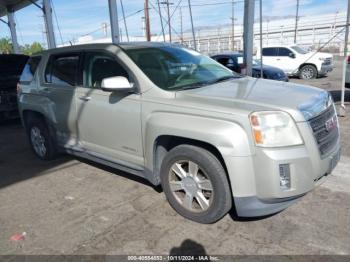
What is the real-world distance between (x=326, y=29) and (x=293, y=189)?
4309cm

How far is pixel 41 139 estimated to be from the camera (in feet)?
18.6

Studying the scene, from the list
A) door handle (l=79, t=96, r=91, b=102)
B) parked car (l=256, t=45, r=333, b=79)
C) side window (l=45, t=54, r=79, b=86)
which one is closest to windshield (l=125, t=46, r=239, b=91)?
door handle (l=79, t=96, r=91, b=102)

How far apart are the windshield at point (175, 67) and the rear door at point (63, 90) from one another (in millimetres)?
1033

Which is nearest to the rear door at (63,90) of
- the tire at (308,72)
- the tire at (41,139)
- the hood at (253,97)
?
the tire at (41,139)

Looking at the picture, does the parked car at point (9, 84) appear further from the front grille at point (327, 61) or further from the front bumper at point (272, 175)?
the front grille at point (327, 61)

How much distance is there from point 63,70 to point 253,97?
2.96 m

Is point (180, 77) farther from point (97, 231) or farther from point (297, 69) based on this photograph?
Result: point (297, 69)

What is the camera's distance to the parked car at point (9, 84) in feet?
28.5

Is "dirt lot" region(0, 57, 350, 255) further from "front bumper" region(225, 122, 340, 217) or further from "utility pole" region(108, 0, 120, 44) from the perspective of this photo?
"utility pole" region(108, 0, 120, 44)

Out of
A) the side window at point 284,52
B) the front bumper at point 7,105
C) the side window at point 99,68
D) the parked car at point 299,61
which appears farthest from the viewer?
the side window at point 284,52

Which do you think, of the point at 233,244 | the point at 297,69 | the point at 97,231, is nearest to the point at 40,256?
the point at 97,231

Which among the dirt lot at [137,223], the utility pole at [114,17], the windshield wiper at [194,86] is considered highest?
the utility pole at [114,17]

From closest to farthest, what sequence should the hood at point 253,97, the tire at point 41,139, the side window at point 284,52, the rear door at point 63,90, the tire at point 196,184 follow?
the hood at point 253,97 < the tire at point 196,184 < the rear door at point 63,90 < the tire at point 41,139 < the side window at point 284,52

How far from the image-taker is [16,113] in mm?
9055
